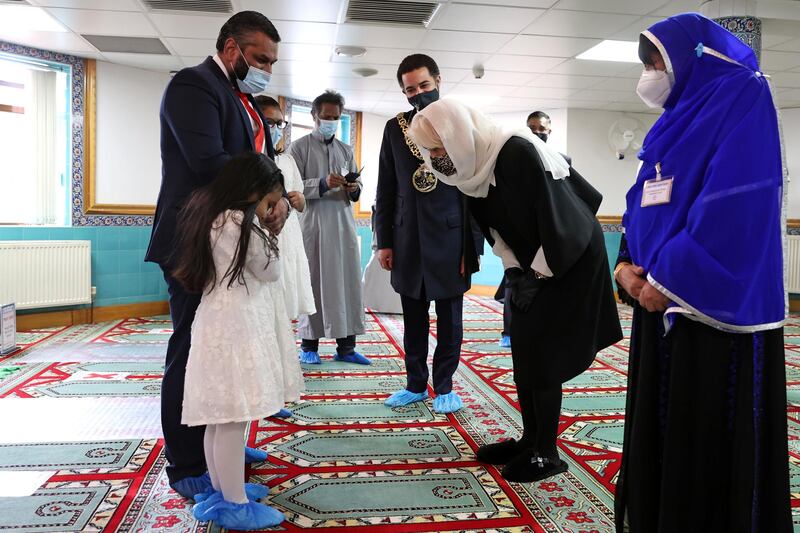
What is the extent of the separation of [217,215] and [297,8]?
310 cm

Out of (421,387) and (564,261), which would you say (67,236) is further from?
(564,261)

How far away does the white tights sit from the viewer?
1659 millimetres

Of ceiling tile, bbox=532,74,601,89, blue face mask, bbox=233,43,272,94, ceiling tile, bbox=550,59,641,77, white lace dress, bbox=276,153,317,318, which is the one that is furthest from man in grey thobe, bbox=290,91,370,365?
ceiling tile, bbox=532,74,601,89

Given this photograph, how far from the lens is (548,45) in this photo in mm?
5023

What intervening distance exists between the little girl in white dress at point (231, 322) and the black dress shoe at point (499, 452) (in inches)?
32.8

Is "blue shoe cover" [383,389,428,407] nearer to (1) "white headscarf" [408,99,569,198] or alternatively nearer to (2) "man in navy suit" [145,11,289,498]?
(2) "man in navy suit" [145,11,289,498]

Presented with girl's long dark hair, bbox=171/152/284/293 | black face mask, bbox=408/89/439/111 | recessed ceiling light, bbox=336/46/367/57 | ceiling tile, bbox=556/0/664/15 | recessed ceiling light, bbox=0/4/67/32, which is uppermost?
recessed ceiling light, bbox=336/46/367/57

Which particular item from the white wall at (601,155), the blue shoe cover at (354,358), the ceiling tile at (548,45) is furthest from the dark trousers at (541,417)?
the white wall at (601,155)

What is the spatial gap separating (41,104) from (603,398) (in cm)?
529

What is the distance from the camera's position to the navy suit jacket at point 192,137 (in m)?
1.77

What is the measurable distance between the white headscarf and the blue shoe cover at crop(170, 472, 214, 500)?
126 centimetres

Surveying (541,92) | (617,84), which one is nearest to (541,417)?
(617,84)

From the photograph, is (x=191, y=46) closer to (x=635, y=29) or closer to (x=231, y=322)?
(x=635, y=29)

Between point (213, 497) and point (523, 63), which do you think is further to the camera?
point (523, 63)
